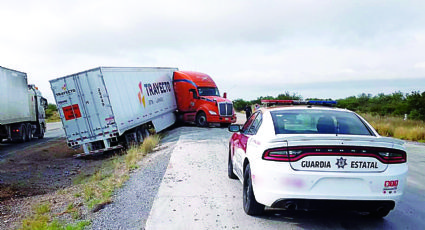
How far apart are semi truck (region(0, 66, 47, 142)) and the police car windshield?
1851 centimetres

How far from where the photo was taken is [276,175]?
190 inches

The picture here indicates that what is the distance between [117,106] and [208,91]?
32.2 feet

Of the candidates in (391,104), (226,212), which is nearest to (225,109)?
(226,212)

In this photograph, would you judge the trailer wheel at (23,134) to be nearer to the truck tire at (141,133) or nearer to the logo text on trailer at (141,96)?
the truck tire at (141,133)

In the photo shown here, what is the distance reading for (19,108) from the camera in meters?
22.9

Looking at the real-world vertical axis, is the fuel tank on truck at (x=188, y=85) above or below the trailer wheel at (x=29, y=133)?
above

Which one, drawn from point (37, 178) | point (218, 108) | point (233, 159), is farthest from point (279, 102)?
point (218, 108)

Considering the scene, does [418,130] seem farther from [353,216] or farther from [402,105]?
[402,105]

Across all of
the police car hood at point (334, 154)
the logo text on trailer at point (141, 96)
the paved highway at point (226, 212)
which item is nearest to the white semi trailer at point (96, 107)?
the logo text on trailer at point (141, 96)

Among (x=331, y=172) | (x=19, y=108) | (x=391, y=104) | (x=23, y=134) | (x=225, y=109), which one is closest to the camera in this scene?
(x=331, y=172)

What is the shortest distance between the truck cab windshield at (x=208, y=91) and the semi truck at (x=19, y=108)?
10514 mm

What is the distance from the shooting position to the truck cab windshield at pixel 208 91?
2538 centimetres

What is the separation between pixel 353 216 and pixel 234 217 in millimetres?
1753

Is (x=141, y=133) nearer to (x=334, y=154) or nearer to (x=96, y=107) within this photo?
(x=96, y=107)
